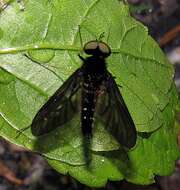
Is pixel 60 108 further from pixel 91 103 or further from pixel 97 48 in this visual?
pixel 97 48

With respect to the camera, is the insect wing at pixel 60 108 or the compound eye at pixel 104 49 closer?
the insect wing at pixel 60 108

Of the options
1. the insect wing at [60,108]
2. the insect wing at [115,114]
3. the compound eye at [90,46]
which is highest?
the compound eye at [90,46]

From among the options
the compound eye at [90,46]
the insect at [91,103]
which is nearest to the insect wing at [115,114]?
the insect at [91,103]

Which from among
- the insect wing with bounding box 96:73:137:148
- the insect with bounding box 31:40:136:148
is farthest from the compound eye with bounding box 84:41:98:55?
the insect wing with bounding box 96:73:137:148

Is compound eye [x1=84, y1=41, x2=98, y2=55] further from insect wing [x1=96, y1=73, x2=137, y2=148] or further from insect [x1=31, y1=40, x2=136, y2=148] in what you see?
insect wing [x1=96, y1=73, x2=137, y2=148]

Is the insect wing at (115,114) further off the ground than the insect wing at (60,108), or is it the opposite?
the insect wing at (60,108)

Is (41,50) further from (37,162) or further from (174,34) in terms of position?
(174,34)

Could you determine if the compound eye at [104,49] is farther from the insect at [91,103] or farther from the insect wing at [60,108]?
the insect wing at [60,108]

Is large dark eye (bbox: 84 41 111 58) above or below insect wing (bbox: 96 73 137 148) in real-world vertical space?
above
